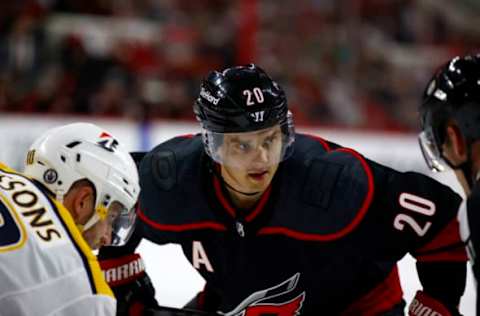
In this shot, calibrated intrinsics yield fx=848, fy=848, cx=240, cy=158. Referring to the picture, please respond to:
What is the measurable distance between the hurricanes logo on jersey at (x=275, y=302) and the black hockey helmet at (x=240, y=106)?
16.3 inches

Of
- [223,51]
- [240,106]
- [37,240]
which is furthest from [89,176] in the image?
[223,51]

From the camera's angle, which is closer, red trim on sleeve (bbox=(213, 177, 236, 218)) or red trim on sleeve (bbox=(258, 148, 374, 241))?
red trim on sleeve (bbox=(258, 148, 374, 241))

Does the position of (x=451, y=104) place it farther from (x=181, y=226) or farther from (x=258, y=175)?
(x=181, y=226)

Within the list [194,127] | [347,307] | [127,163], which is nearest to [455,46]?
[194,127]

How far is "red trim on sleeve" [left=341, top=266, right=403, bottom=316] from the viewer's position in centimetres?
266

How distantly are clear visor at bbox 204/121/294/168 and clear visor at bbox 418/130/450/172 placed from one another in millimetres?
402

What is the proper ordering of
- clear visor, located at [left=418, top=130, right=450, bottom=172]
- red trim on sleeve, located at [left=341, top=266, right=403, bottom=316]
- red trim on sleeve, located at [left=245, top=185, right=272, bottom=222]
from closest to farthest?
clear visor, located at [left=418, top=130, right=450, bottom=172] < red trim on sleeve, located at [left=245, top=185, right=272, bottom=222] < red trim on sleeve, located at [left=341, top=266, right=403, bottom=316]

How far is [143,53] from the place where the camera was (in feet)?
22.4

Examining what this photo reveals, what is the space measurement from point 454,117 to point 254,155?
617 millimetres

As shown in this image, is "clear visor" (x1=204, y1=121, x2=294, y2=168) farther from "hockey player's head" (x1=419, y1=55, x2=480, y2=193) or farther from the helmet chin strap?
"hockey player's head" (x1=419, y1=55, x2=480, y2=193)

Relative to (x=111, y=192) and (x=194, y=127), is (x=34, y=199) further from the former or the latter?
(x=194, y=127)

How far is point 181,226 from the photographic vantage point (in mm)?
2717

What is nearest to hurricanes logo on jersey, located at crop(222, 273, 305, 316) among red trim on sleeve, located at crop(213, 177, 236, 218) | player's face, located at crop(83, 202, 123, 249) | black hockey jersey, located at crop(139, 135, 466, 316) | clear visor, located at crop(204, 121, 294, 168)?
black hockey jersey, located at crop(139, 135, 466, 316)

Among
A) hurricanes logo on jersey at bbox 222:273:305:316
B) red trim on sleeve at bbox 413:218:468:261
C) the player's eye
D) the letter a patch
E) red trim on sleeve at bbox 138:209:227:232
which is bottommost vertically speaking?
hurricanes logo on jersey at bbox 222:273:305:316
